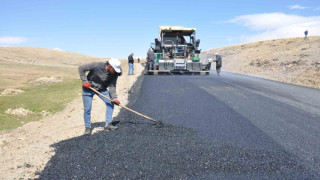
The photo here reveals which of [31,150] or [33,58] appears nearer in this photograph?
[31,150]

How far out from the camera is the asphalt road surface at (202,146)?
14.9ft

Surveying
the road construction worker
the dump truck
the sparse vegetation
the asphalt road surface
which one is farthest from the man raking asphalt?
the dump truck

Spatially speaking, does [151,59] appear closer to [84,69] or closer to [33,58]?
[84,69]

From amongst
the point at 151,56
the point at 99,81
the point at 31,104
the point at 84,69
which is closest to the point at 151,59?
the point at 151,56

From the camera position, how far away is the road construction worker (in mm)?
5863

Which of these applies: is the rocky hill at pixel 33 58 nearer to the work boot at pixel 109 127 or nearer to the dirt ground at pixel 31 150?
the dirt ground at pixel 31 150

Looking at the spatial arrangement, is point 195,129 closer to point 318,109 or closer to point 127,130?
point 127,130

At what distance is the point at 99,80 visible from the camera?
613 centimetres

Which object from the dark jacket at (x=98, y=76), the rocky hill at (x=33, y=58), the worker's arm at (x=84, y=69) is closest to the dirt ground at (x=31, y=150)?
the dark jacket at (x=98, y=76)

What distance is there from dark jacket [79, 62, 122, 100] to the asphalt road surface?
3.02ft

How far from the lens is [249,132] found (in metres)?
6.45

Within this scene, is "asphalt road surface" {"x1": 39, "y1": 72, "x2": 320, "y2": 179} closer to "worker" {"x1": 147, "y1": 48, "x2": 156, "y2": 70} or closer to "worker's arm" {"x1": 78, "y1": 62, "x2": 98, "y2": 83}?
"worker's arm" {"x1": 78, "y1": 62, "x2": 98, "y2": 83}

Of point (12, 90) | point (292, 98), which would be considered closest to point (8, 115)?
point (12, 90)

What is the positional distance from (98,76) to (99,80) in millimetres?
102
